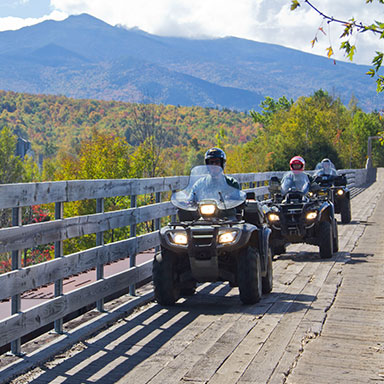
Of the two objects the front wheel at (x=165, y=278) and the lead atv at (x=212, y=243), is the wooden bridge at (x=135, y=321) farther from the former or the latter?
the lead atv at (x=212, y=243)

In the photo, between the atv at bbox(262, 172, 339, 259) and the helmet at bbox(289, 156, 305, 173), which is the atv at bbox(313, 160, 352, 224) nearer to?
the helmet at bbox(289, 156, 305, 173)

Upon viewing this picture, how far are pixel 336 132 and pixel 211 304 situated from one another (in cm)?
11095

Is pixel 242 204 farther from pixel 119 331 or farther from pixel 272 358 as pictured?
pixel 272 358

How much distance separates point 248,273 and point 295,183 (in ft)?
16.2

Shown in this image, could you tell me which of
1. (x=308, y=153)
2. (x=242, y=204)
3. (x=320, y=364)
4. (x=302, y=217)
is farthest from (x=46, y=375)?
(x=308, y=153)

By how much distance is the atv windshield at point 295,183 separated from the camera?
38.6ft

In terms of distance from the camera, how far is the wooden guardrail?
4.98 m

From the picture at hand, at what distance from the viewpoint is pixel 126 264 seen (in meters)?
9.73

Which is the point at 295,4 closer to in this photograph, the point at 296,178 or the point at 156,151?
the point at 296,178

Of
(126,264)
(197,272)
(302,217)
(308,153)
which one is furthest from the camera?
(308,153)

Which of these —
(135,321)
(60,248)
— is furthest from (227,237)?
(60,248)

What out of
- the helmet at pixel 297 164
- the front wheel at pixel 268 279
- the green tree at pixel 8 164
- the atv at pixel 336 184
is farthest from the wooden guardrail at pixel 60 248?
the green tree at pixel 8 164

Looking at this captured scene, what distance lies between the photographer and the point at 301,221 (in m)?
11.2

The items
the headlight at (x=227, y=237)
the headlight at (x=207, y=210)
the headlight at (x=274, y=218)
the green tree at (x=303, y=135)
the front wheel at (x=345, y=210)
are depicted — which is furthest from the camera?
the green tree at (x=303, y=135)
